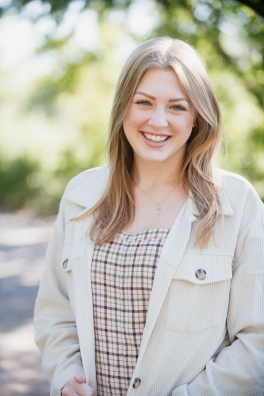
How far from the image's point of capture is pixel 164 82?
70.2 inches

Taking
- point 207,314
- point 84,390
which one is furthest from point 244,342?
point 84,390

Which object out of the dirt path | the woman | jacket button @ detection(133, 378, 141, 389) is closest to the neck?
the woman

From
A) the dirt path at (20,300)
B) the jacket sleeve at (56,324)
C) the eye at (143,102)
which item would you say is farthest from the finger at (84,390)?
the dirt path at (20,300)

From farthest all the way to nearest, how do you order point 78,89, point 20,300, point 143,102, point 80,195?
1. point 78,89
2. point 20,300
3. point 80,195
4. point 143,102

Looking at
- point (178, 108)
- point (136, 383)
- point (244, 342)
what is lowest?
point (136, 383)

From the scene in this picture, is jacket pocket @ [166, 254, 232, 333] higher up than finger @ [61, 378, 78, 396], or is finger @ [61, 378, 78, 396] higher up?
jacket pocket @ [166, 254, 232, 333]

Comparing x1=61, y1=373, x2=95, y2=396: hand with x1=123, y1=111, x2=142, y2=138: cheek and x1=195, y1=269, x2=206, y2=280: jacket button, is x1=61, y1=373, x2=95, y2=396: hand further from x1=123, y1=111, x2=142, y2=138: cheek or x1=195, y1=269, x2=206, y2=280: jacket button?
x1=123, y1=111, x2=142, y2=138: cheek

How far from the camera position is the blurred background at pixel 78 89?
511cm

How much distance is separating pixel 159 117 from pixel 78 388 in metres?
1.23

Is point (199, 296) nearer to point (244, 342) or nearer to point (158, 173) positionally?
point (244, 342)

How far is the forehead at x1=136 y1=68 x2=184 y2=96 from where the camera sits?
178 centimetres

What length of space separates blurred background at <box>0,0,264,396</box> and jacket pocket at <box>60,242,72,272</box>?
6.33ft

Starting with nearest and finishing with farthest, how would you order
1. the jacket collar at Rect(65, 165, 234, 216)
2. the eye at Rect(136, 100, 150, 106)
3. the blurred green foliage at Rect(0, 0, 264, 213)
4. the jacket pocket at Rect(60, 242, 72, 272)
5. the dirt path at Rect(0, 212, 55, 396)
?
the eye at Rect(136, 100, 150, 106), the jacket pocket at Rect(60, 242, 72, 272), the jacket collar at Rect(65, 165, 234, 216), the dirt path at Rect(0, 212, 55, 396), the blurred green foliage at Rect(0, 0, 264, 213)

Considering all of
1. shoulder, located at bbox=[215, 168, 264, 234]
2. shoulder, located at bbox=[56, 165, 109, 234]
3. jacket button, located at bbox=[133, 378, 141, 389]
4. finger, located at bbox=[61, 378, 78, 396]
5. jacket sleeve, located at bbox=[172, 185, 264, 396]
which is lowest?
finger, located at bbox=[61, 378, 78, 396]
